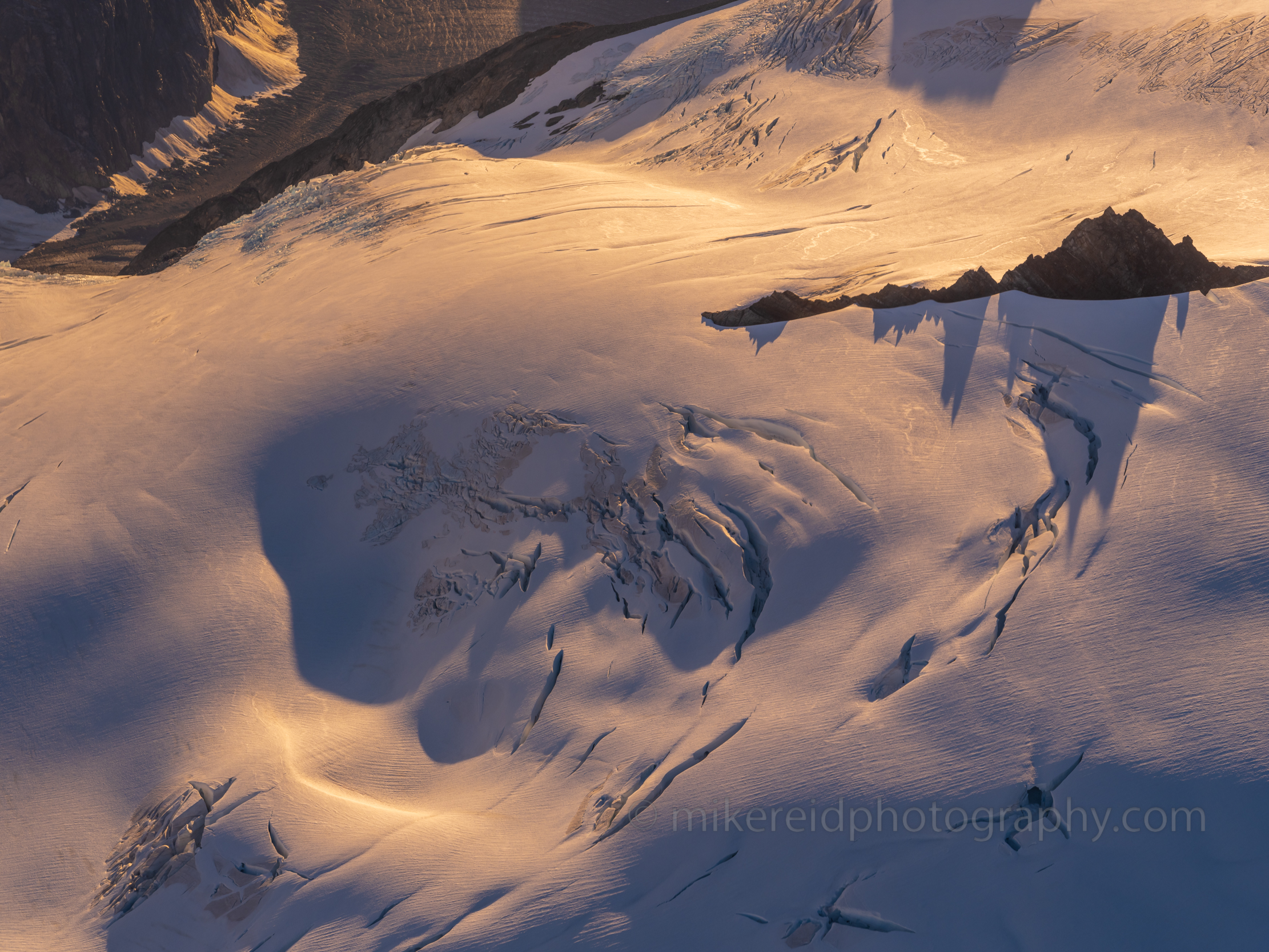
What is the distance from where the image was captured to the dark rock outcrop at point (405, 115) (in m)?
14.5

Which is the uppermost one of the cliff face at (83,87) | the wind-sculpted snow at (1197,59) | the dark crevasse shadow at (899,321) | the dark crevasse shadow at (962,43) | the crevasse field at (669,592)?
the cliff face at (83,87)

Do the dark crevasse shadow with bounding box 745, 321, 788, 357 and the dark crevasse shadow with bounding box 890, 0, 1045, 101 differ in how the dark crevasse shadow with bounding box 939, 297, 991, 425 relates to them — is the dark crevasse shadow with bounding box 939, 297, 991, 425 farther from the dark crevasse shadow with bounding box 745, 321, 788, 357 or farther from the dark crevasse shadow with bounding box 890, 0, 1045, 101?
the dark crevasse shadow with bounding box 890, 0, 1045, 101

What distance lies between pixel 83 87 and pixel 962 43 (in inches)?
877

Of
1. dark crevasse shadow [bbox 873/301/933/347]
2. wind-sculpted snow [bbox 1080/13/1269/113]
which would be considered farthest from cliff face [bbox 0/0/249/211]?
wind-sculpted snow [bbox 1080/13/1269/113]

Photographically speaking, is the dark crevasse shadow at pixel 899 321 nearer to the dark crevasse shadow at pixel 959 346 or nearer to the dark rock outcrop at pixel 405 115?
the dark crevasse shadow at pixel 959 346

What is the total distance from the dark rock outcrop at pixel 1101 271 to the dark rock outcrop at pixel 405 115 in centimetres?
1123

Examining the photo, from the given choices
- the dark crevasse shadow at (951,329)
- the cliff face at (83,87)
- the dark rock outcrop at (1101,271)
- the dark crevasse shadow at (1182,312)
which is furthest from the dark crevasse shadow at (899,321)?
the cliff face at (83,87)

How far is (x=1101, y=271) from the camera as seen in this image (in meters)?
5.31

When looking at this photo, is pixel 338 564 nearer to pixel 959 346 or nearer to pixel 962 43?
pixel 959 346

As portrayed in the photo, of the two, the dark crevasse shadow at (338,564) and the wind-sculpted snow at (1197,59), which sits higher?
the wind-sculpted snow at (1197,59)

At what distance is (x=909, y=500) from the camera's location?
14.5 feet

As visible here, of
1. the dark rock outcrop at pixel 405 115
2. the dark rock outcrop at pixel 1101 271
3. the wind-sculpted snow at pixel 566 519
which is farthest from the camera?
the dark rock outcrop at pixel 405 115

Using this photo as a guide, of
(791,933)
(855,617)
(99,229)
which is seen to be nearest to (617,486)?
(855,617)

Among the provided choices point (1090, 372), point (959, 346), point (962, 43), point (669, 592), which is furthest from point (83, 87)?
point (1090, 372)
